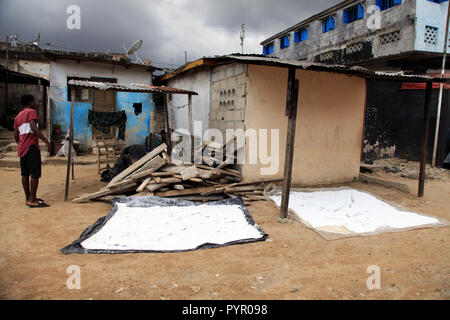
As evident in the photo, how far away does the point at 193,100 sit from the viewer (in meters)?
9.55

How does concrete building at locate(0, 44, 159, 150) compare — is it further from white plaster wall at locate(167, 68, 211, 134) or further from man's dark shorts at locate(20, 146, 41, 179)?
man's dark shorts at locate(20, 146, 41, 179)

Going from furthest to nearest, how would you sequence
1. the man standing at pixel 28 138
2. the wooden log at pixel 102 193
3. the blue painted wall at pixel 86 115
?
1. the blue painted wall at pixel 86 115
2. the wooden log at pixel 102 193
3. the man standing at pixel 28 138

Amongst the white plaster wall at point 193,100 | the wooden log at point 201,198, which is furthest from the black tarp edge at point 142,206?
the white plaster wall at point 193,100

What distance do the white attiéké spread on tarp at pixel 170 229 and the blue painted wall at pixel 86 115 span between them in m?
7.52

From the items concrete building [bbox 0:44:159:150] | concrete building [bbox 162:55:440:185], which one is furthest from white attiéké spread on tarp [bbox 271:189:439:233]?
concrete building [bbox 0:44:159:150]

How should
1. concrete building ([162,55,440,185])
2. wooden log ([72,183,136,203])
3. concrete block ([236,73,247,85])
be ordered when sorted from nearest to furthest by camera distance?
wooden log ([72,183,136,203]) < concrete block ([236,73,247,85]) < concrete building ([162,55,440,185])

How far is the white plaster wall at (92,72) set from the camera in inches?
441

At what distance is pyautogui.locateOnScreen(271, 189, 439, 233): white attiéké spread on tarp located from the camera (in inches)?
191

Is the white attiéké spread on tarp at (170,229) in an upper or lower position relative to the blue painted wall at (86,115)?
lower

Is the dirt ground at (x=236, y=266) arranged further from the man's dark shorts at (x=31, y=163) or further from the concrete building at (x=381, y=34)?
the concrete building at (x=381, y=34)

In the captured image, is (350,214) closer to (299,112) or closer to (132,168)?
(299,112)

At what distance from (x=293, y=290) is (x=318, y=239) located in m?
1.57
